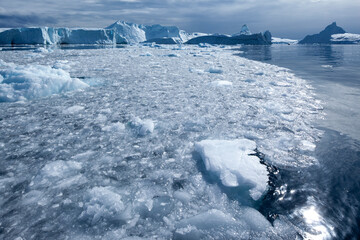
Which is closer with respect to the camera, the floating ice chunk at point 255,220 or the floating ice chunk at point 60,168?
the floating ice chunk at point 255,220

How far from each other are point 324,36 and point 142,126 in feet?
445

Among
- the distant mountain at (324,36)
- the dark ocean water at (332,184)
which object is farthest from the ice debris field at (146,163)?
the distant mountain at (324,36)

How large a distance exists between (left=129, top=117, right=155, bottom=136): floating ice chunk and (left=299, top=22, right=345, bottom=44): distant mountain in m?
119

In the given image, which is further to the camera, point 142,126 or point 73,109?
point 73,109

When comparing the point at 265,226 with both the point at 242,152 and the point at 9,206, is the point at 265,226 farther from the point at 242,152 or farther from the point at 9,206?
the point at 9,206

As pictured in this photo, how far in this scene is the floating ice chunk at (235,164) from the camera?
1478 mm

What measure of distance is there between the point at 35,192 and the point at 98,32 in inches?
2206

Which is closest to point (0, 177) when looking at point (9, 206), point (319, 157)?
point (9, 206)

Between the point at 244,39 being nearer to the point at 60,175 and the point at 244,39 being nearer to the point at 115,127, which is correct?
the point at 115,127

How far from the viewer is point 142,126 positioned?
2.45m

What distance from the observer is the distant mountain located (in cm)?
10075

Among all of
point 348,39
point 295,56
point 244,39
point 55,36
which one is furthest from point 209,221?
point 348,39

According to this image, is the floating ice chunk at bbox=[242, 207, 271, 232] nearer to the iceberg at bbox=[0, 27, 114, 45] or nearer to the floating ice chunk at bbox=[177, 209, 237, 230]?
the floating ice chunk at bbox=[177, 209, 237, 230]

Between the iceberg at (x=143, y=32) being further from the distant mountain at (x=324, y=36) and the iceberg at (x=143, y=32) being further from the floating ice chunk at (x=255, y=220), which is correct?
the floating ice chunk at (x=255, y=220)
